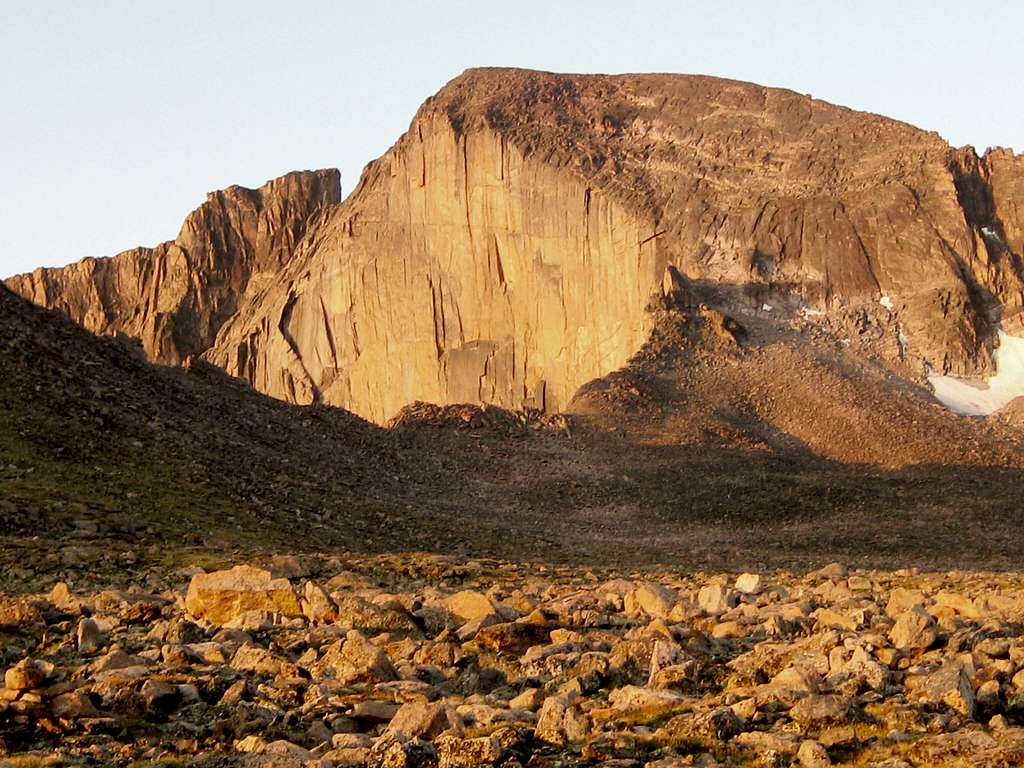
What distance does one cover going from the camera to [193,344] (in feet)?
403

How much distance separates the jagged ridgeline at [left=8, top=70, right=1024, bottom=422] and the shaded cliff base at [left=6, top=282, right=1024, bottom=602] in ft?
26.8

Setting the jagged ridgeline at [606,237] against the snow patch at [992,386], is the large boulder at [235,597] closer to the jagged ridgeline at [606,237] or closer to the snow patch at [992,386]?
the jagged ridgeline at [606,237]

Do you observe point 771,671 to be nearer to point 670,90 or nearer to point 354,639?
point 354,639

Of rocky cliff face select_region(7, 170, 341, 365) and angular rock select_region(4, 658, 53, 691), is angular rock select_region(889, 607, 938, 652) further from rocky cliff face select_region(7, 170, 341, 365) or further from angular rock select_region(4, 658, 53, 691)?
rocky cliff face select_region(7, 170, 341, 365)

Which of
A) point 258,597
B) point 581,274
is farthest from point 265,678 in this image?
point 581,274

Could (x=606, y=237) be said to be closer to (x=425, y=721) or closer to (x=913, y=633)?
(x=913, y=633)

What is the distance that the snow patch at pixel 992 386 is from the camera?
8656 cm

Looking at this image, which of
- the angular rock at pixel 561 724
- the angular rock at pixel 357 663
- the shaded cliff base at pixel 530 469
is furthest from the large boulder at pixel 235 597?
the angular rock at pixel 561 724

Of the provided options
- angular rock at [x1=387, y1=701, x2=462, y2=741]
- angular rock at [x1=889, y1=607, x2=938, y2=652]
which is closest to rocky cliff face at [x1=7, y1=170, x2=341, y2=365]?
angular rock at [x1=889, y1=607, x2=938, y2=652]

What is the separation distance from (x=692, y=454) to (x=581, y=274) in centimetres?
2971

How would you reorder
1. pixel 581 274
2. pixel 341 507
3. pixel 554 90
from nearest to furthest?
pixel 341 507 < pixel 581 274 < pixel 554 90

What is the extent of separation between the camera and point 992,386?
89.1m

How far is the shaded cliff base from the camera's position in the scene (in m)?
32.8

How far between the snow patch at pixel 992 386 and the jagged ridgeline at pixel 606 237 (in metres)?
0.89
